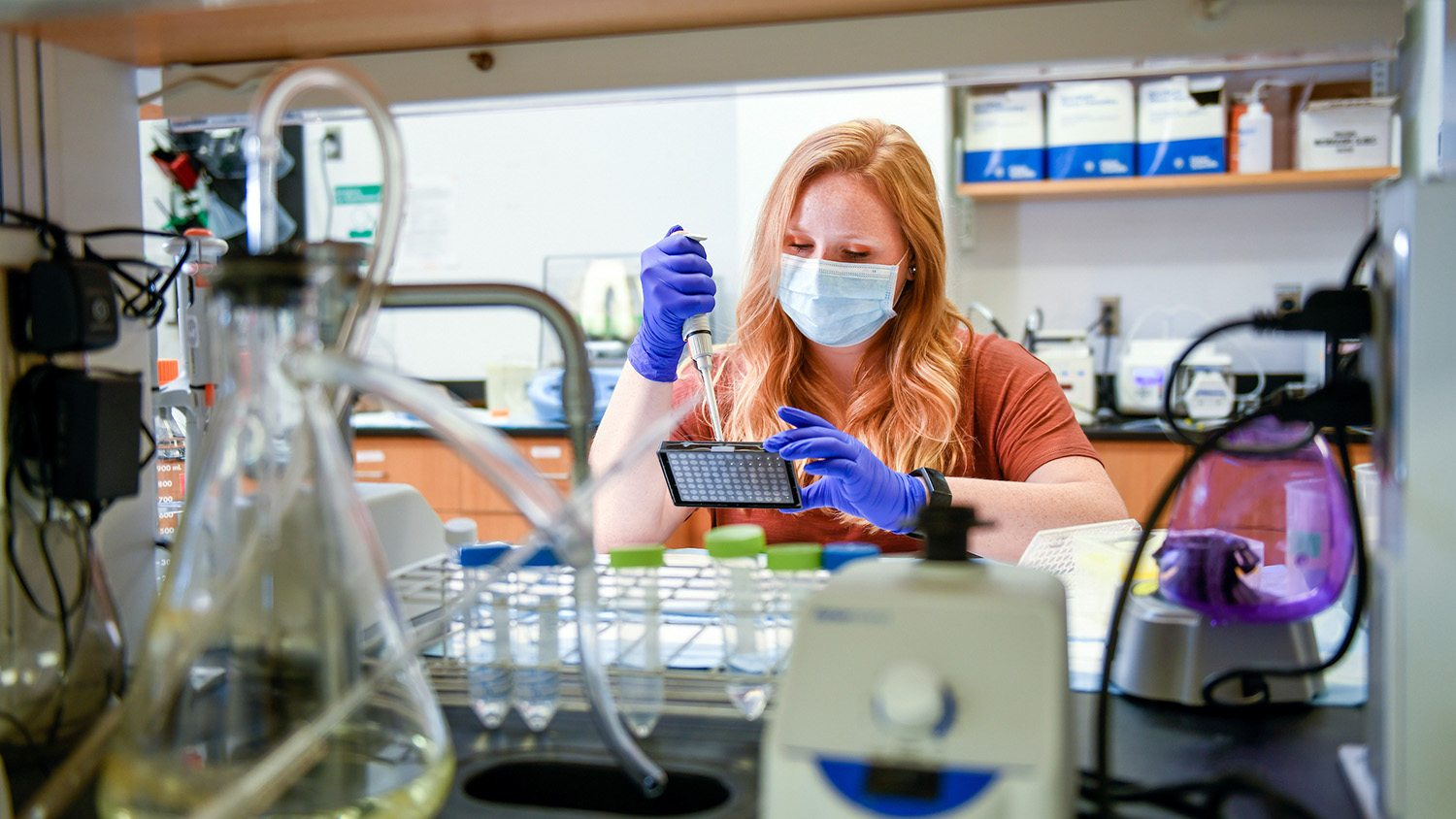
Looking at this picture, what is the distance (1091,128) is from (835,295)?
6.21 feet

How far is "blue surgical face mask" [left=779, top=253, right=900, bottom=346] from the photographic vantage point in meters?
1.57

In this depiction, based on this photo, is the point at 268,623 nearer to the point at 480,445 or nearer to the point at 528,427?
the point at 480,445

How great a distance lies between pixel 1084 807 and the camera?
59 centimetres

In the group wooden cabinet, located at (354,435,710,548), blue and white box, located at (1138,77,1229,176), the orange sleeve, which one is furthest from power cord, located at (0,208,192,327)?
blue and white box, located at (1138,77,1229,176)

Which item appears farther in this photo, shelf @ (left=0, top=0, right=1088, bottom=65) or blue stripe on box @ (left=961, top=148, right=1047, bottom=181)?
blue stripe on box @ (left=961, top=148, right=1047, bottom=181)

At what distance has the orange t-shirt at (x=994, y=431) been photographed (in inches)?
63.5

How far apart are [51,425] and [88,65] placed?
0.31 meters

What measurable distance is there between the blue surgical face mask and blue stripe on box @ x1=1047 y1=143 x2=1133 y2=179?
1787 millimetres

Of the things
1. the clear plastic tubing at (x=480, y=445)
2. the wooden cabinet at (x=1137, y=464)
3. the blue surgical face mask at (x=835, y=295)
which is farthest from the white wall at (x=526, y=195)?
the clear plastic tubing at (x=480, y=445)

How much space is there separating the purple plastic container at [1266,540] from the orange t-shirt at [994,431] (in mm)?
737

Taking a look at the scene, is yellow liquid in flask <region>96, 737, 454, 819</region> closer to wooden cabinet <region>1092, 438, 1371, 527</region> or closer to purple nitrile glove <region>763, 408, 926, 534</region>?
purple nitrile glove <region>763, 408, 926, 534</region>

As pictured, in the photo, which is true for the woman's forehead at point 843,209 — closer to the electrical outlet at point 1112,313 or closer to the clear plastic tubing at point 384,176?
the clear plastic tubing at point 384,176

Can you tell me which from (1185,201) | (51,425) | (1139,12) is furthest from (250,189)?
(1185,201)

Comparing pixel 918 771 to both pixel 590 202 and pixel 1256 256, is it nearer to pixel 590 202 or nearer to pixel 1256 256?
pixel 1256 256
